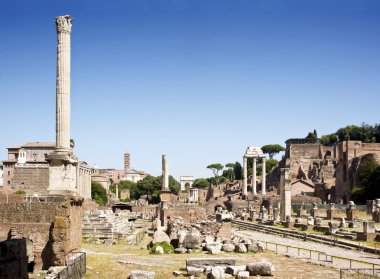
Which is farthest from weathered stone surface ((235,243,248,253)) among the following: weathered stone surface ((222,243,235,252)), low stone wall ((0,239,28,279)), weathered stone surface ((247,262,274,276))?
low stone wall ((0,239,28,279))

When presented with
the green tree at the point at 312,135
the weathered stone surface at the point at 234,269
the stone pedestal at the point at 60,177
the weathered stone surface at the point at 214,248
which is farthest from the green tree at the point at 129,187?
the weathered stone surface at the point at 234,269

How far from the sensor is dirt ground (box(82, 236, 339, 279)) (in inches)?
588

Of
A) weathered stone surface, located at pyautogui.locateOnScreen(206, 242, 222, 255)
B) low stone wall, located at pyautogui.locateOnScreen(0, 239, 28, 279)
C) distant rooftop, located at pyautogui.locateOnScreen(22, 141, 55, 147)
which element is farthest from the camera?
distant rooftop, located at pyautogui.locateOnScreen(22, 141, 55, 147)

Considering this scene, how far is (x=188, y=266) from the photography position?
605 inches

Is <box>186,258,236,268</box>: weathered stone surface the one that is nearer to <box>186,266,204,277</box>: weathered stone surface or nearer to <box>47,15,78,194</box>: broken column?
<box>186,266,204,277</box>: weathered stone surface

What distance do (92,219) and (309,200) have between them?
1562 inches

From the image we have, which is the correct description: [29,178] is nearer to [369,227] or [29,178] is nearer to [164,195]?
[164,195]

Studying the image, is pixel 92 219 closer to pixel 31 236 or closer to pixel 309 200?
pixel 31 236

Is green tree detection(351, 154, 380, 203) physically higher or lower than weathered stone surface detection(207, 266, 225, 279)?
higher

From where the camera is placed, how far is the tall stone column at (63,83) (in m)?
17.8

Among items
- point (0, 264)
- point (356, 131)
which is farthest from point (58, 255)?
point (356, 131)

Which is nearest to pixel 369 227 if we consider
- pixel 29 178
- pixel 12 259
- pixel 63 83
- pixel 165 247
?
pixel 165 247

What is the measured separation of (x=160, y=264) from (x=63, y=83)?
7.04 metres

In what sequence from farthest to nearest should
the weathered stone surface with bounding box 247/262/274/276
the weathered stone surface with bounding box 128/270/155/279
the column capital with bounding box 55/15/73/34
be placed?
the column capital with bounding box 55/15/73/34
the weathered stone surface with bounding box 247/262/274/276
the weathered stone surface with bounding box 128/270/155/279
